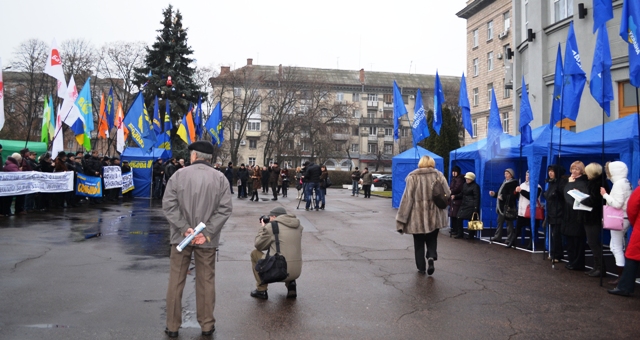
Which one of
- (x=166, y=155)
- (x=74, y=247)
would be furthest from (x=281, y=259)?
(x=166, y=155)

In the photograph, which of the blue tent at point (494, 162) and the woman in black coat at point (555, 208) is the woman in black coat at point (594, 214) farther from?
the blue tent at point (494, 162)

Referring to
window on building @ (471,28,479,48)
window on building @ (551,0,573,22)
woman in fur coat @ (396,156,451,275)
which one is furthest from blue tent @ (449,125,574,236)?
window on building @ (471,28,479,48)

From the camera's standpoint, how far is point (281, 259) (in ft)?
20.4

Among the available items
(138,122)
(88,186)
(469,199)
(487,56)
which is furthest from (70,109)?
(487,56)

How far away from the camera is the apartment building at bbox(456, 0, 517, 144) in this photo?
144ft

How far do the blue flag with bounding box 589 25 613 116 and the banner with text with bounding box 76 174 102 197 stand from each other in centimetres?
1708

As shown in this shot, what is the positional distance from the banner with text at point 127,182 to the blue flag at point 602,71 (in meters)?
20.2

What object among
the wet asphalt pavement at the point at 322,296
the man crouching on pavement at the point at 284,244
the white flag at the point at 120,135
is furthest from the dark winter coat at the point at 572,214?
the white flag at the point at 120,135

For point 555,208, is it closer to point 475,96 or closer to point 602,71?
point 602,71

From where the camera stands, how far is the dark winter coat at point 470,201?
1270 cm

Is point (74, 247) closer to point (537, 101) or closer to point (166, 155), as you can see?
point (537, 101)

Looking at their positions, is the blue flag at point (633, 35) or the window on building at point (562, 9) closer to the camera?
the blue flag at point (633, 35)

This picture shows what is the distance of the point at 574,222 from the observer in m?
8.79

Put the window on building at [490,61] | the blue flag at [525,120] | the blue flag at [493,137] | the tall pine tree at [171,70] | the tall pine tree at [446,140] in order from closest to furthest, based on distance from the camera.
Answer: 1. the blue flag at [525,120]
2. the blue flag at [493,137]
3. the tall pine tree at [446,140]
4. the tall pine tree at [171,70]
5. the window on building at [490,61]
